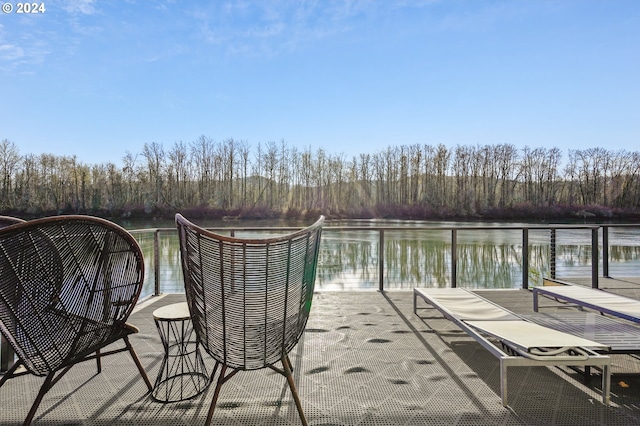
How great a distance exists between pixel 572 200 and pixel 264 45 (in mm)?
31873

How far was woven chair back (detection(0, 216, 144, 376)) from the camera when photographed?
1.39 m

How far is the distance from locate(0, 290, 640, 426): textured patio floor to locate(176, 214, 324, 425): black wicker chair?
351 millimetres

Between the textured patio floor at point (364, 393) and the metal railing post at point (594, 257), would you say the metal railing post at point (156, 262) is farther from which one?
the metal railing post at point (594, 257)

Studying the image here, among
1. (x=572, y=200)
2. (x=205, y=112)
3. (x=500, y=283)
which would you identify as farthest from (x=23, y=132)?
(x=572, y=200)

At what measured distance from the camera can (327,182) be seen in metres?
32.3

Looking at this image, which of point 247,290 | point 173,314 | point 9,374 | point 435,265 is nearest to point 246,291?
point 247,290

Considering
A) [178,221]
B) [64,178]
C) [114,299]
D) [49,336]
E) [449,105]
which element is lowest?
[49,336]

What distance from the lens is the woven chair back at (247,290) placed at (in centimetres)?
133

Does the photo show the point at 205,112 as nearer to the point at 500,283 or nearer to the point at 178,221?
the point at 500,283

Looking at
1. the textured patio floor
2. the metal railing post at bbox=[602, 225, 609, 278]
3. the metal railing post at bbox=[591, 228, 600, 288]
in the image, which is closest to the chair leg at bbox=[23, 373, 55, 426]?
the textured patio floor

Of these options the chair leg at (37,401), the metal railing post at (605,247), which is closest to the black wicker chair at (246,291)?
the chair leg at (37,401)

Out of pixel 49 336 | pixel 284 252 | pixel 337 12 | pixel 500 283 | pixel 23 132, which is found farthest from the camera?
Answer: pixel 23 132

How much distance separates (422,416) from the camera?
165 centimetres

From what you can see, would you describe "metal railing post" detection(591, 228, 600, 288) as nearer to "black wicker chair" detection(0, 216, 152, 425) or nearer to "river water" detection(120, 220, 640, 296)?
"river water" detection(120, 220, 640, 296)
